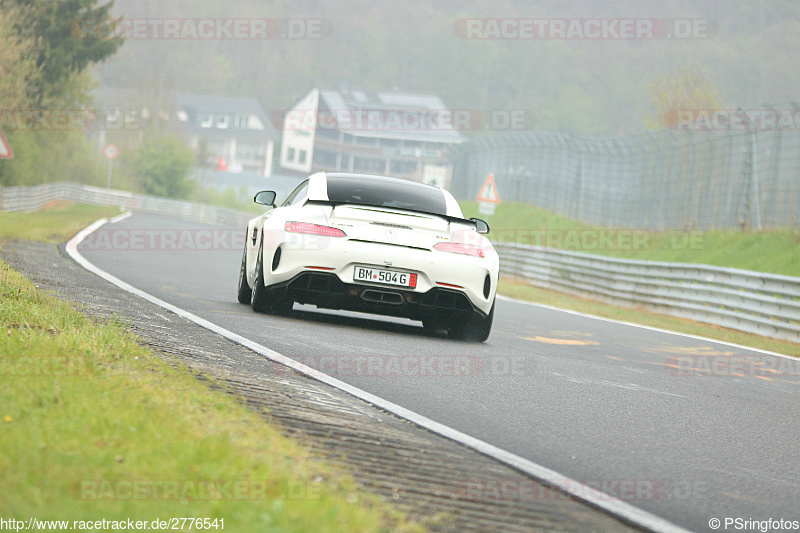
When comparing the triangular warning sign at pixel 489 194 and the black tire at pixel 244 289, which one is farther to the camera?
the triangular warning sign at pixel 489 194

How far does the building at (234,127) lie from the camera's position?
140125mm

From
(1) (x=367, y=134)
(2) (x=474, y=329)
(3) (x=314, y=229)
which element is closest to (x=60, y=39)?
(3) (x=314, y=229)

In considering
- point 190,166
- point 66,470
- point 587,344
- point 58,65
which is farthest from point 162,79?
point 66,470

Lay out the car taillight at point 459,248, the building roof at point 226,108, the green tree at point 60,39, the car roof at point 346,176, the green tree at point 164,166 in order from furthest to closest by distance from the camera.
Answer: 1. the building roof at point 226,108
2. the green tree at point 164,166
3. the green tree at point 60,39
4. the car roof at point 346,176
5. the car taillight at point 459,248

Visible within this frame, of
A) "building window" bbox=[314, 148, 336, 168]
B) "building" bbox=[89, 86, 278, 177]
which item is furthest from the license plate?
"building" bbox=[89, 86, 278, 177]

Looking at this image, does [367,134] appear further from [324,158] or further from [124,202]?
[124,202]

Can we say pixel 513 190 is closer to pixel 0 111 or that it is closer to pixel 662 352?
pixel 0 111

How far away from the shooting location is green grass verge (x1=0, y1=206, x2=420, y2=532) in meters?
3.44

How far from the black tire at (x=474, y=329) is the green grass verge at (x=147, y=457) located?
4.65m

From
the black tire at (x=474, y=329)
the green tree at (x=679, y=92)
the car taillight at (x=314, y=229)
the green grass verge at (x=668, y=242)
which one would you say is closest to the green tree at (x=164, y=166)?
the green grass verge at (x=668, y=242)

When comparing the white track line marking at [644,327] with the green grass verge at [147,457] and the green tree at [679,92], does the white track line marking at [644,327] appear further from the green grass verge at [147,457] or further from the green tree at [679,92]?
the green tree at [679,92]

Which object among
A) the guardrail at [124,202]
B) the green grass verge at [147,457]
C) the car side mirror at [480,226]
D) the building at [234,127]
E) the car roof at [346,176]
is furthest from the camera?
the building at [234,127]

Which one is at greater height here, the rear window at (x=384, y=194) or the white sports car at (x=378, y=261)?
the rear window at (x=384, y=194)

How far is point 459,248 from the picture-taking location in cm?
988
